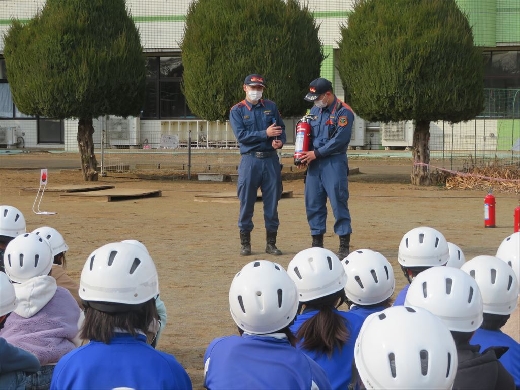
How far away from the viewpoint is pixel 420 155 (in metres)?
23.1

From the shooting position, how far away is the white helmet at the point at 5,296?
14.7 feet

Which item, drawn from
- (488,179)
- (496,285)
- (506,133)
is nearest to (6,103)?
(506,133)

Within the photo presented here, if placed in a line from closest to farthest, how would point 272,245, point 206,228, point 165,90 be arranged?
point 272,245 → point 206,228 → point 165,90

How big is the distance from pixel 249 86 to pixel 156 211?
246 inches

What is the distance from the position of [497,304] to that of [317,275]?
97 centimetres

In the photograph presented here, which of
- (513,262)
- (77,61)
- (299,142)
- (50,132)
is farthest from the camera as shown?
(50,132)

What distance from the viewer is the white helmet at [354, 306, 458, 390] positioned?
2.85 meters

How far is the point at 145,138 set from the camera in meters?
33.8

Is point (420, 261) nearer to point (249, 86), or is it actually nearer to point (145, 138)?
point (249, 86)

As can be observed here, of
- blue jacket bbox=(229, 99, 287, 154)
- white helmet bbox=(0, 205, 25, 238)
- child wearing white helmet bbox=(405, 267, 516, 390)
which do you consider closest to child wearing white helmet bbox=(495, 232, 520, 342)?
child wearing white helmet bbox=(405, 267, 516, 390)

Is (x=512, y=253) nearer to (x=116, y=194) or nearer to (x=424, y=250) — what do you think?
(x=424, y=250)

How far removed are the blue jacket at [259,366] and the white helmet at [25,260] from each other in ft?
7.00

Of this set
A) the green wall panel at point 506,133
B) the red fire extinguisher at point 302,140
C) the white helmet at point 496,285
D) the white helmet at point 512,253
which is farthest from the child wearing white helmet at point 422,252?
the green wall panel at point 506,133

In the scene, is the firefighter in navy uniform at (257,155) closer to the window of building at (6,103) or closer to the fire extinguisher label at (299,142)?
the fire extinguisher label at (299,142)
